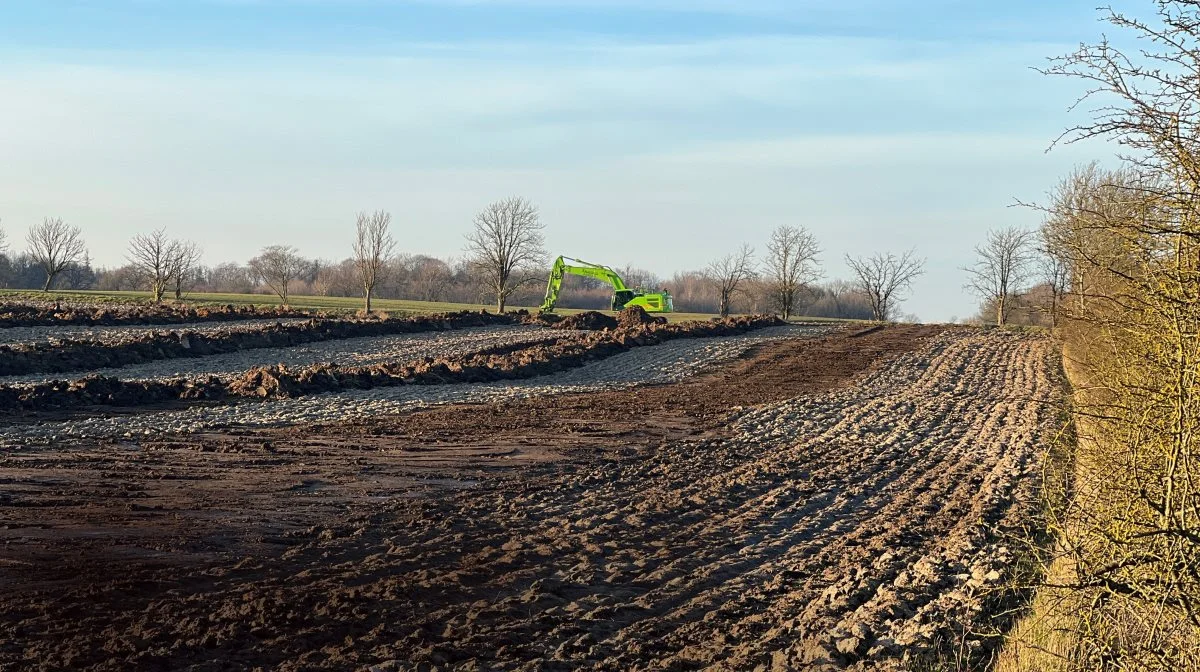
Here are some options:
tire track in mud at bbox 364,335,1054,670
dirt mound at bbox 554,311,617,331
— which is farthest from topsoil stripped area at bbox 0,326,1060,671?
dirt mound at bbox 554,311,617,331

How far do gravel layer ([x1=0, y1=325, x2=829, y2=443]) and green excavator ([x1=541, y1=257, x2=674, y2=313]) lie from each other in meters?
10.4

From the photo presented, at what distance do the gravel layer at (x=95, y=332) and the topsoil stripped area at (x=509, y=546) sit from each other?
617 inches

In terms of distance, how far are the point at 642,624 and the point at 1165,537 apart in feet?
13.0

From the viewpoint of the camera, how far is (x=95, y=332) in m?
33.2

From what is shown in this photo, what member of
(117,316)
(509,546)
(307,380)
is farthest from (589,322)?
(509,546)

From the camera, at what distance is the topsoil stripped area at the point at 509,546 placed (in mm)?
7457

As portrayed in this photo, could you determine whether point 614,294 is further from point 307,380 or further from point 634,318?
point 307,380

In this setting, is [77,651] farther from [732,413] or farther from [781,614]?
[732,413]

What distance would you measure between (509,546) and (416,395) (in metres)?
12.3

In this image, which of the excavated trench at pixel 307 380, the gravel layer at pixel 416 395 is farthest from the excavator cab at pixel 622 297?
the excavated trench at pixel 307 380

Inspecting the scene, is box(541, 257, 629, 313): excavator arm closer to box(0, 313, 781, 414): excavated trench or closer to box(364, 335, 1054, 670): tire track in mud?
box(0, 313, 781, 414): excavated trench

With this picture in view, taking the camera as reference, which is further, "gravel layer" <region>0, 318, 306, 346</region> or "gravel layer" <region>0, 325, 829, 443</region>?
"gravel layer" <region>0, 318, 306, 346</region>

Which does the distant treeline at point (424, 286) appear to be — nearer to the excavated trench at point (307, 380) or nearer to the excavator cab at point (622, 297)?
the excavator cab at point (622, 297)

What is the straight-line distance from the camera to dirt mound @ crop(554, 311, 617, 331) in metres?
44.7
